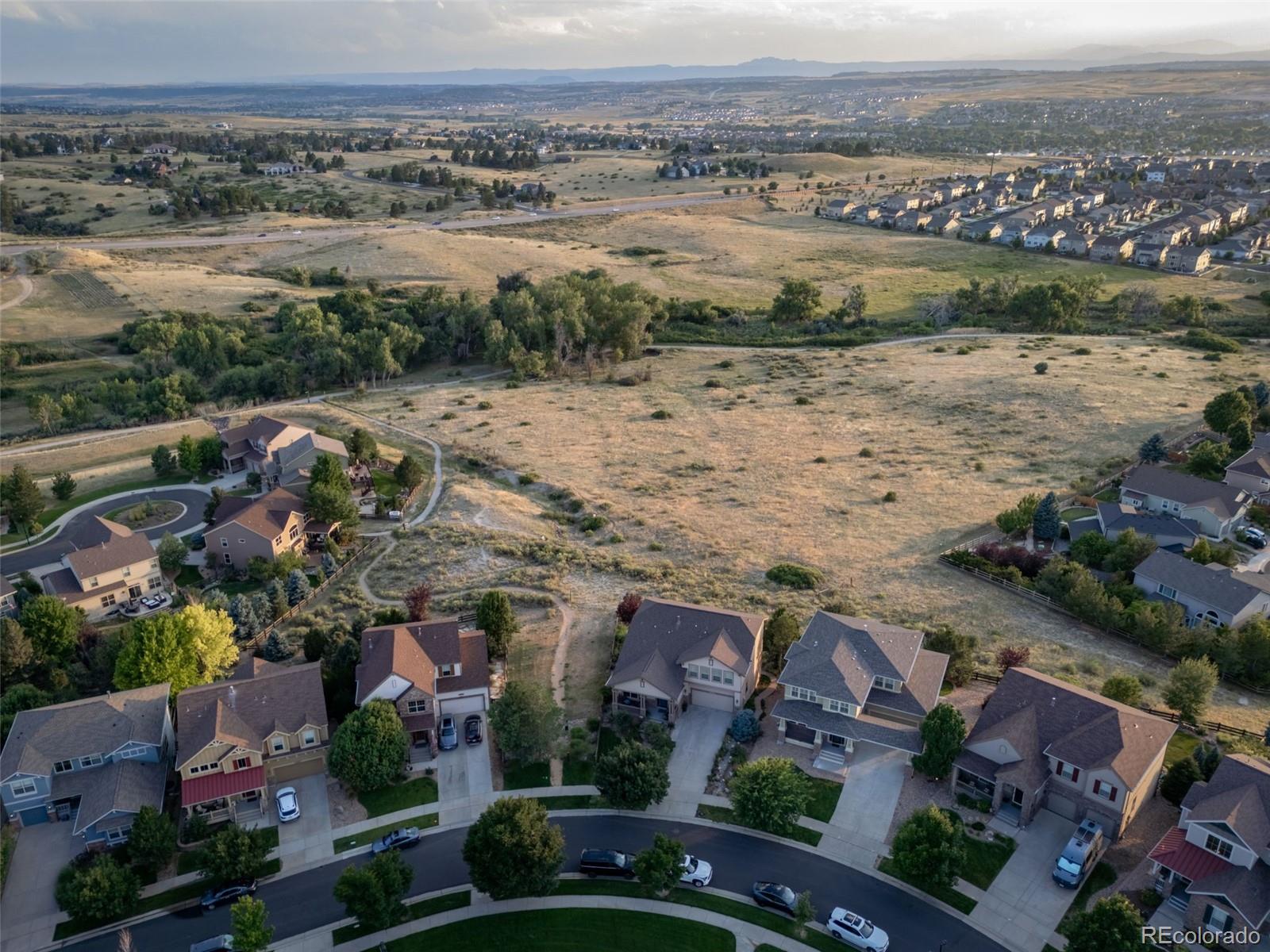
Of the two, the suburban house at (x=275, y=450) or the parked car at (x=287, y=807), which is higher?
the suburban house at (x=275, y=450)

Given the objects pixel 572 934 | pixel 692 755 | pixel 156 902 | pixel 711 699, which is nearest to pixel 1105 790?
pixel 692 755

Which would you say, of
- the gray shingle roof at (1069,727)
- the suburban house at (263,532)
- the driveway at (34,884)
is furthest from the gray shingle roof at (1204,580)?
the driveway at (34,884)

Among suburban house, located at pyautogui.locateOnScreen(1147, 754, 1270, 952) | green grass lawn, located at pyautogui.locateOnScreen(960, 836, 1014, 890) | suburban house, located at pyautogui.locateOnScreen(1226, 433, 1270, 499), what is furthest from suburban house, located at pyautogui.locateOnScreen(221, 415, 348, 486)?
suburban house, located at pyautogui.locateOnScreen(1226, 433, 1270, 499)

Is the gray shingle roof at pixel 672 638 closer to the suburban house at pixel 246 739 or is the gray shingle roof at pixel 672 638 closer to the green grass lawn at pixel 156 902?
the suburban house at pixel 246 739

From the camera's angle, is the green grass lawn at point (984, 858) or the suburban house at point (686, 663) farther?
the suburban house at point (686, 663)

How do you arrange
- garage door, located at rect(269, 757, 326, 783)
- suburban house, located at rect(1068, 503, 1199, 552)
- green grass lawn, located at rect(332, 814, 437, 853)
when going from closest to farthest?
1. green grass lawn, located at rect(332, 814, 437, 853)
2. garage door, located at rect(269, 757, 326, 783)
3. suburban house, located at rect(1068, 503, 1199, 552)

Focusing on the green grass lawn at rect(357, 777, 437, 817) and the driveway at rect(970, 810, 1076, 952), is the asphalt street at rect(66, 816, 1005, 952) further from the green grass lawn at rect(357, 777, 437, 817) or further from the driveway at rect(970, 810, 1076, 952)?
the green grass lawn at rect(357, 777, 437, 817)

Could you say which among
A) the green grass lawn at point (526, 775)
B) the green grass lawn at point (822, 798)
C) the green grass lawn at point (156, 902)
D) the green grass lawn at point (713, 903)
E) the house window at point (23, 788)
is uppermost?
the house window at point (23, 788)
